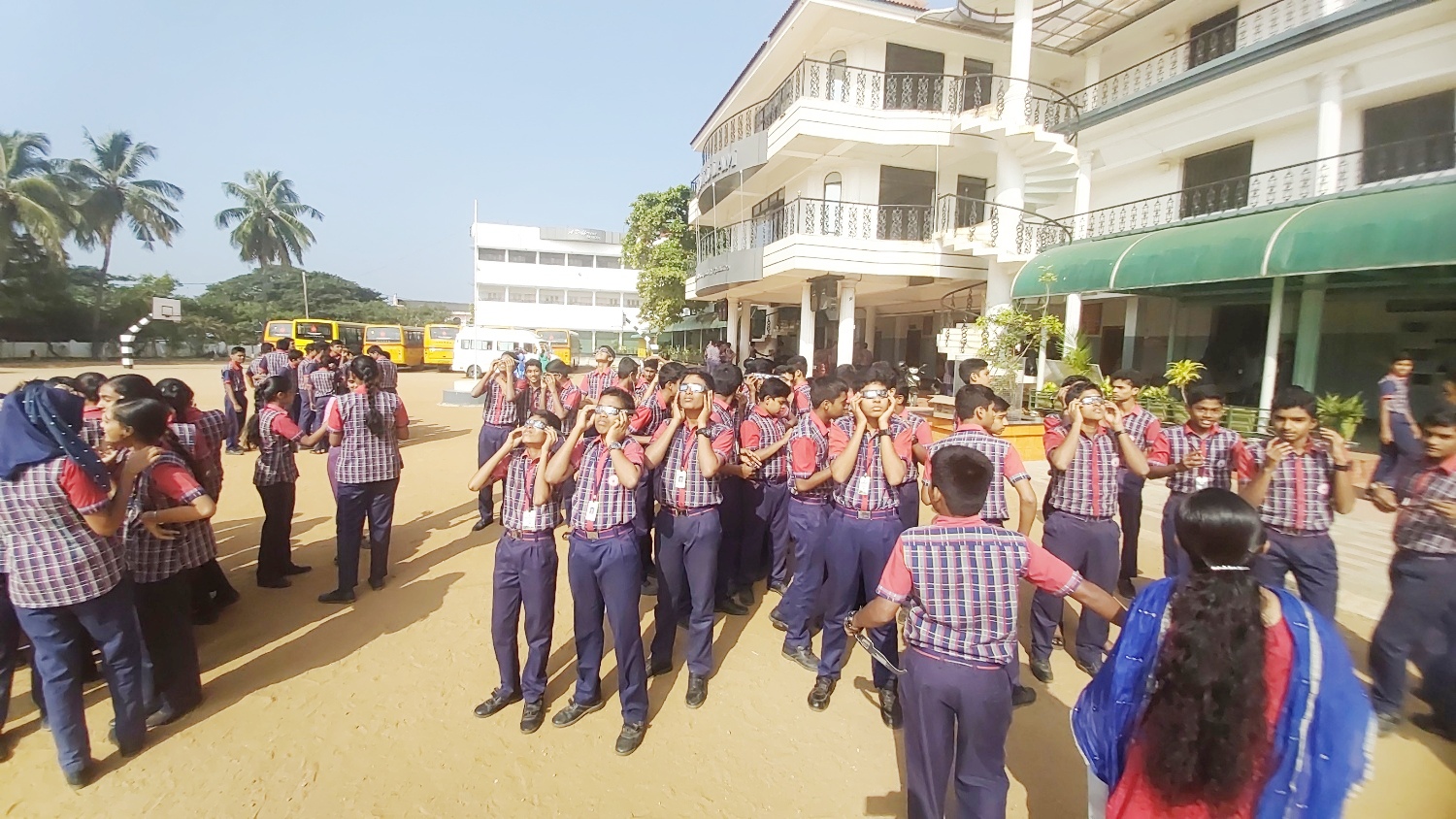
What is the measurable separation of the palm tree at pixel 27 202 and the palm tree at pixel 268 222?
48.8 feet

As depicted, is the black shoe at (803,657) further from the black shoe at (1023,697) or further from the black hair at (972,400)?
the black hair at (972,400)

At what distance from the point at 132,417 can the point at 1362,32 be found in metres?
A: 14.0

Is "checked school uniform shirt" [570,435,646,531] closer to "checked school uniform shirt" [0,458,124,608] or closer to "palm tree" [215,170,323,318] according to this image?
"checked school uniform shirt" [0,458,124,608]

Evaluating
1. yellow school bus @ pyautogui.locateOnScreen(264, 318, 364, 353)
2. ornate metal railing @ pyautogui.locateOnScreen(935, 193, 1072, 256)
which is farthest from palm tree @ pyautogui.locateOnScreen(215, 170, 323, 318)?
ornate metal railing @ pyautogui.locateOnScreen(935, 193, 1072, 256)

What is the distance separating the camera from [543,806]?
288 centimetres

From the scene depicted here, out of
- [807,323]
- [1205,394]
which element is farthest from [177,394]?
[807,323]

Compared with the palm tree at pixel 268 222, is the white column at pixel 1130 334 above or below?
below

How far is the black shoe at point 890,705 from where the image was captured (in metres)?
3.49

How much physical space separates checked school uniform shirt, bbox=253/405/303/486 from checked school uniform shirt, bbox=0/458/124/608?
2.12 meters

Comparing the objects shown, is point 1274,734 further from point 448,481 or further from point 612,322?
point 612,322

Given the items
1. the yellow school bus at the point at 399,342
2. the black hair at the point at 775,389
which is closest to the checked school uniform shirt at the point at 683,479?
the black hair at the point at 775,389

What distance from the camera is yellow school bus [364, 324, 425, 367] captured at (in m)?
31.2

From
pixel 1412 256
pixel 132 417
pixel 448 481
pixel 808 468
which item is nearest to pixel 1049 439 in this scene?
pixel 808 468

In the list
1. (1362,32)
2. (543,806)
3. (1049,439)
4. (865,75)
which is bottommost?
(543,806)
